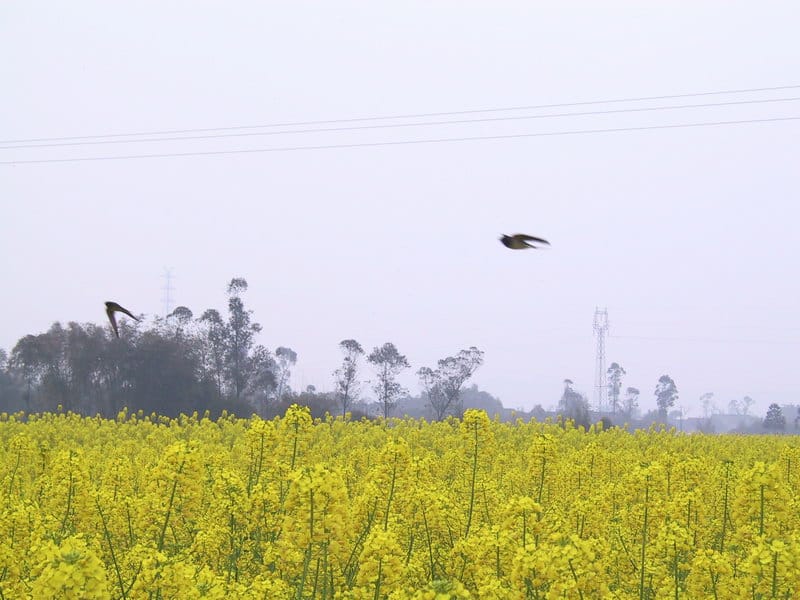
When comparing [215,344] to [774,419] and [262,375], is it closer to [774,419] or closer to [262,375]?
[262,375]

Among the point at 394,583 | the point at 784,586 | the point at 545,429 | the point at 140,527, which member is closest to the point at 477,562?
the point at 394,583

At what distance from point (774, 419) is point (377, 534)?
123425 mm

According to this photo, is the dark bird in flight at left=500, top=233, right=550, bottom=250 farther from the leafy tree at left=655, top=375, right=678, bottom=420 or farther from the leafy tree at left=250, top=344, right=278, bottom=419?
the leafy tree at left=655, top=375, right=678, bottom=420

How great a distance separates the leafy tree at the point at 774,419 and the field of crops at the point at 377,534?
115 meters

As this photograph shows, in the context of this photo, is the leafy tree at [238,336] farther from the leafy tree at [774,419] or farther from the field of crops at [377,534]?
the leafy tree at [774,419]

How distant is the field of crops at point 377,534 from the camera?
5.25 meters

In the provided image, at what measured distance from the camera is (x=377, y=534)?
5.46 m

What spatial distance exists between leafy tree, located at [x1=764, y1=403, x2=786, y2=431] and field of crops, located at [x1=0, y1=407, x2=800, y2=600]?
11460 cm

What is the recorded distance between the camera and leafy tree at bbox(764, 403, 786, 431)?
114 meters

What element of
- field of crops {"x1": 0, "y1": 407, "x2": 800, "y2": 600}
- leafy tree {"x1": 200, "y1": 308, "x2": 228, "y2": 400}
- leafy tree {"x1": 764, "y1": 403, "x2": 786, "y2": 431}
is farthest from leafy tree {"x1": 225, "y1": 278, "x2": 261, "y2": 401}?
leafy tree {"x1": 764, "y1": 403, "x2": 786, "y2": 431}

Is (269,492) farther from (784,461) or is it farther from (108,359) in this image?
(108,359)

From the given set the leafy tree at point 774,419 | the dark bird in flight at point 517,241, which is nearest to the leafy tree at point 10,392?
the dark bird in flight at point 517,241

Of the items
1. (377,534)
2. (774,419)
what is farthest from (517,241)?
(774,419)

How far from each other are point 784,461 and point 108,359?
3798 cm
